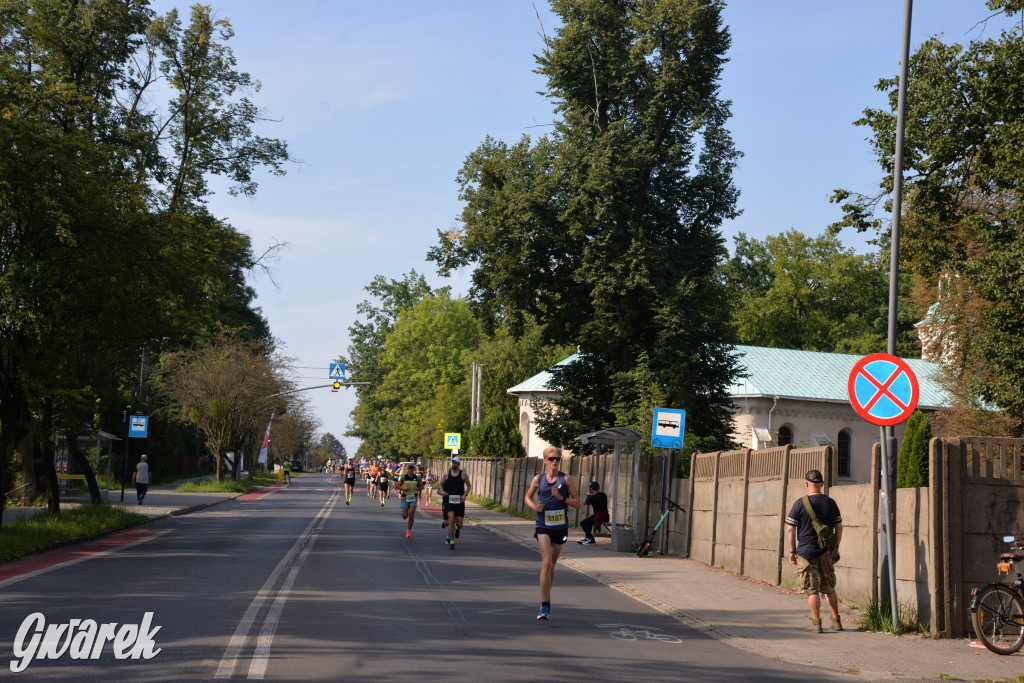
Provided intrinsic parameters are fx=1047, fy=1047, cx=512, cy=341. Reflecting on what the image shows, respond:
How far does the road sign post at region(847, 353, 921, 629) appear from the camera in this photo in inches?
468

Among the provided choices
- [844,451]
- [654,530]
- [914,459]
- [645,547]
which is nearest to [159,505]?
[645,547]

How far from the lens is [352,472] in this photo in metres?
45.4

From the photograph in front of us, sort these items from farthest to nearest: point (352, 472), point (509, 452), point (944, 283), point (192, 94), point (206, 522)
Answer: point (509, 452)
point (352, 472)
point (944, 283)
point (192, 94)
point (206, 522)

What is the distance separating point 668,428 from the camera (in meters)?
21.3

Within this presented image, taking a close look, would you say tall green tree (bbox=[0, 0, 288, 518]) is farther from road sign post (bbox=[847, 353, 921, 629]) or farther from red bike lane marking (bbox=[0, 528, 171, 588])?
road sign post (bbox=[847, 353, 921, 629])

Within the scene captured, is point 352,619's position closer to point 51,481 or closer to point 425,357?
point 51,481

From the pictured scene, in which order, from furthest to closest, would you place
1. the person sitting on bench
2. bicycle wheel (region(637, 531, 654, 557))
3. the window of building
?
the window of building < the person sitting on bench < bicycle wheel (region(637, 531, 654, 557))

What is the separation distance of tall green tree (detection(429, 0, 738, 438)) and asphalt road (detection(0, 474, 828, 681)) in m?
18.4

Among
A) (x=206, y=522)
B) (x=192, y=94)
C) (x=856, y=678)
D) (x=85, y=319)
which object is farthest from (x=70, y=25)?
(x=856, y=678)

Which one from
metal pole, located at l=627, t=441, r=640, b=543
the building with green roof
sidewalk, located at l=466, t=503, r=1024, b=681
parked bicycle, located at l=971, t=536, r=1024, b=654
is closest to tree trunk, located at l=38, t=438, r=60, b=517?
sidewalk, located at l=466, t=503, r=1024, b=681

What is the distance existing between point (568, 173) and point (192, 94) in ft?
43.2

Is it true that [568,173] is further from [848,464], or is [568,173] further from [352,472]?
[848,464]

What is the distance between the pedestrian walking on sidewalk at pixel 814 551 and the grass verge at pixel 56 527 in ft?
40.2

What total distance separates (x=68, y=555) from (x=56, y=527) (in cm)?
287
